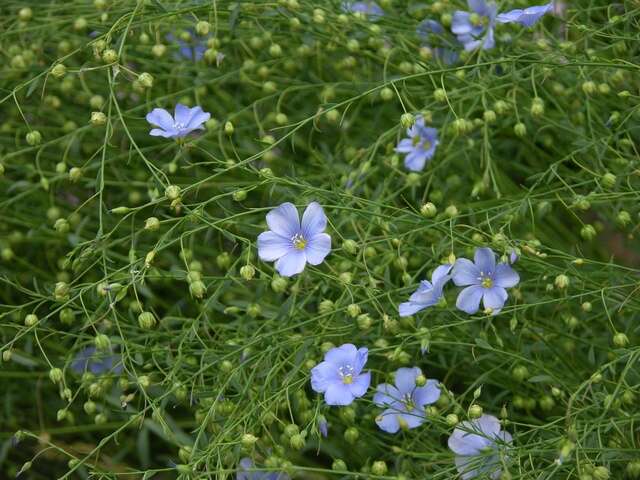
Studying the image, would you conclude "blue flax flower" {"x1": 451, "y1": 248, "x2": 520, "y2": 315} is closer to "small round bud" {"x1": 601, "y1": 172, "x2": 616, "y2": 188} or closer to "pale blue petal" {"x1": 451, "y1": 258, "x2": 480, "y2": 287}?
"pale blue petal" {"x1": 451, "y1": 258, "x2": 480, "y2": 287}

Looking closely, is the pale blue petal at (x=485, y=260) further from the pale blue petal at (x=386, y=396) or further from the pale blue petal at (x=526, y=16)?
the pale blue petal at (x=526, y=16)

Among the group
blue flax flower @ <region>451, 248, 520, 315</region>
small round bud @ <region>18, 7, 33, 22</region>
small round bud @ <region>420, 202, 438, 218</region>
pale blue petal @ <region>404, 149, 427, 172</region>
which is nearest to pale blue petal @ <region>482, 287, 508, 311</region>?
blue flax flower @ <region>451, 248, 520, 315</region>

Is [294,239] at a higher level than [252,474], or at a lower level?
higher

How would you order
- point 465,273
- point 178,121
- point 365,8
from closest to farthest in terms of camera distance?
1. point 465,273
2. point 178,121
3. point 365,8

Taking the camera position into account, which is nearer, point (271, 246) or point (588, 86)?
point (271, 246)

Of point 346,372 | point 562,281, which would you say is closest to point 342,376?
point 346,372

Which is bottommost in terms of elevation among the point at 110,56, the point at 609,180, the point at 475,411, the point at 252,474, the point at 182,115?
the point at 252,474

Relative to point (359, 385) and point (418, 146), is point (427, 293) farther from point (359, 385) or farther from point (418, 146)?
point (418, 146)
